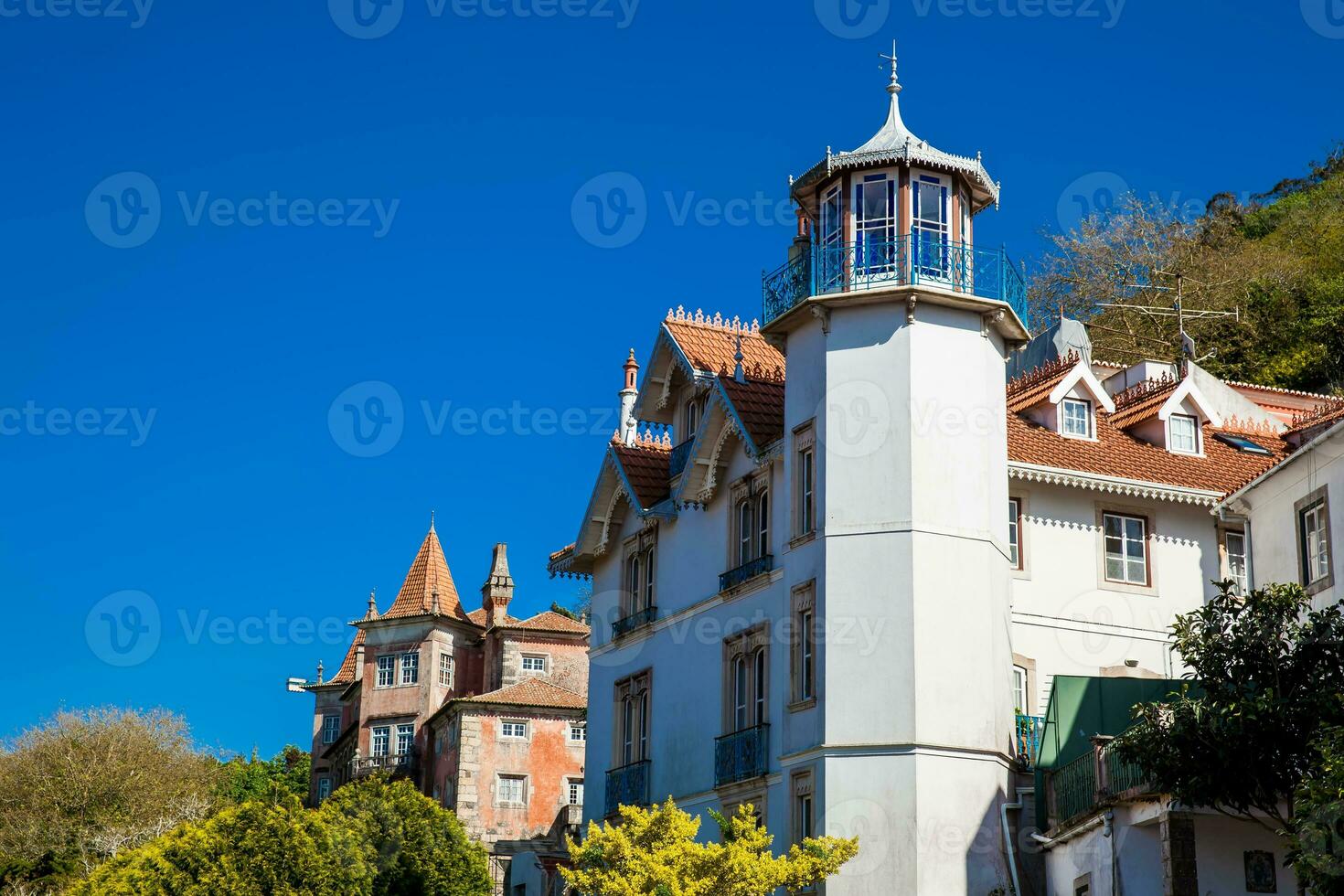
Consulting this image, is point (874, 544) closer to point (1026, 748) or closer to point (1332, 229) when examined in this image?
point (1026, 748)

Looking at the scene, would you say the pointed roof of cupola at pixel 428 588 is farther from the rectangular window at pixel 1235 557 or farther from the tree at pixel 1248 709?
the tree at pixel 1248 709

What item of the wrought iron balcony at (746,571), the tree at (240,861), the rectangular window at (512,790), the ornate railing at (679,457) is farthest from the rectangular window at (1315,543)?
the rectangular window at (512,790)

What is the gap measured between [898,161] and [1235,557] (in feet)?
37.0

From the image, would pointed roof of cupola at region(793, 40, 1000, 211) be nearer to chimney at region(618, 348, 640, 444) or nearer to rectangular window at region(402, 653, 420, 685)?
chimney at region(618, 348, 640, 444)

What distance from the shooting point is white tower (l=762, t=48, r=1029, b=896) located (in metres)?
29.4

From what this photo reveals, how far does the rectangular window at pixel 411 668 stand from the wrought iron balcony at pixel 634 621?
24.4m

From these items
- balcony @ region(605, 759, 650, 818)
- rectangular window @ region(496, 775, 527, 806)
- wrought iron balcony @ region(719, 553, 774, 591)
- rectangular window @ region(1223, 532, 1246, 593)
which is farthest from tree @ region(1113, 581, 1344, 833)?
rectangular window @ region(496, 775, 527, 806)

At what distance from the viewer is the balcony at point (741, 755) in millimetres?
32688

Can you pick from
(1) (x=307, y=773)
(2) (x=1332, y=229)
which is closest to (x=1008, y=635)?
(2) (x=1332, y=229)

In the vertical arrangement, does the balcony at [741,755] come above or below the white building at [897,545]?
below

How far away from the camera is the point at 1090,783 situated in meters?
27.9

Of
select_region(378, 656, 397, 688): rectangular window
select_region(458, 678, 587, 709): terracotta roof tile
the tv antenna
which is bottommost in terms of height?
select_region(458, 678, 587, 709): terracotta roof tile

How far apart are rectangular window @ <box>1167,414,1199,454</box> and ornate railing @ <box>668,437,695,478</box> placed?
10.5 meters

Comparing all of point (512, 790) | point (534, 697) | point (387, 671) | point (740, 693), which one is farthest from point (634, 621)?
point (387, 671)
